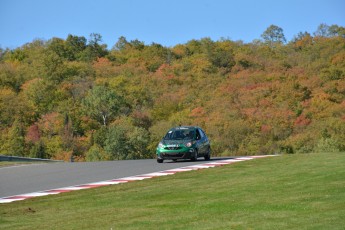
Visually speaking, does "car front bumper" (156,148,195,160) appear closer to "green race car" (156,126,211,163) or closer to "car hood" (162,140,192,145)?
"green race car" (156,126,211,163)

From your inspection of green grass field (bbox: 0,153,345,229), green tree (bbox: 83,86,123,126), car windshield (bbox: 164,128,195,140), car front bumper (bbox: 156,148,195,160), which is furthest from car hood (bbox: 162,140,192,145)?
green tree (bbox: 83,86,123,126)

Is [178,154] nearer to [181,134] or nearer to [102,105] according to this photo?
[181,134]

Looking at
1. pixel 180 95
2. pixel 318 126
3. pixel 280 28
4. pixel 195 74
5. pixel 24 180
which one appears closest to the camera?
pixel 24 180

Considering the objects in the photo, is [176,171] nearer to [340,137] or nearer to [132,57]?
[340,137]

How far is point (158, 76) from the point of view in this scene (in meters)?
127

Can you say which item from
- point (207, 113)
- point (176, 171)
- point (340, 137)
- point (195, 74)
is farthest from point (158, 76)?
point (176, 171)

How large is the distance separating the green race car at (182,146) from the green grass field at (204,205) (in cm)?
866

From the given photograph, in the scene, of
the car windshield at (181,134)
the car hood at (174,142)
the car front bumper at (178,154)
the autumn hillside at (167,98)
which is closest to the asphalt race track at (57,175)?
the car front bumper at (178,154)

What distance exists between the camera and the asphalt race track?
20.5 m

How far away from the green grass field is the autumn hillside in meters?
52.1

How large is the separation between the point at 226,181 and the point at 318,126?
69653 millimetres

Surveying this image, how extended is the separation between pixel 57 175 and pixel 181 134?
6969mm

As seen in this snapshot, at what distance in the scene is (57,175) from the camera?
80.0 ft

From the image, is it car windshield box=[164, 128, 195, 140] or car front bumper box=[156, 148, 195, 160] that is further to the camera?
car windshield box=[164, 128, 195, 140]
